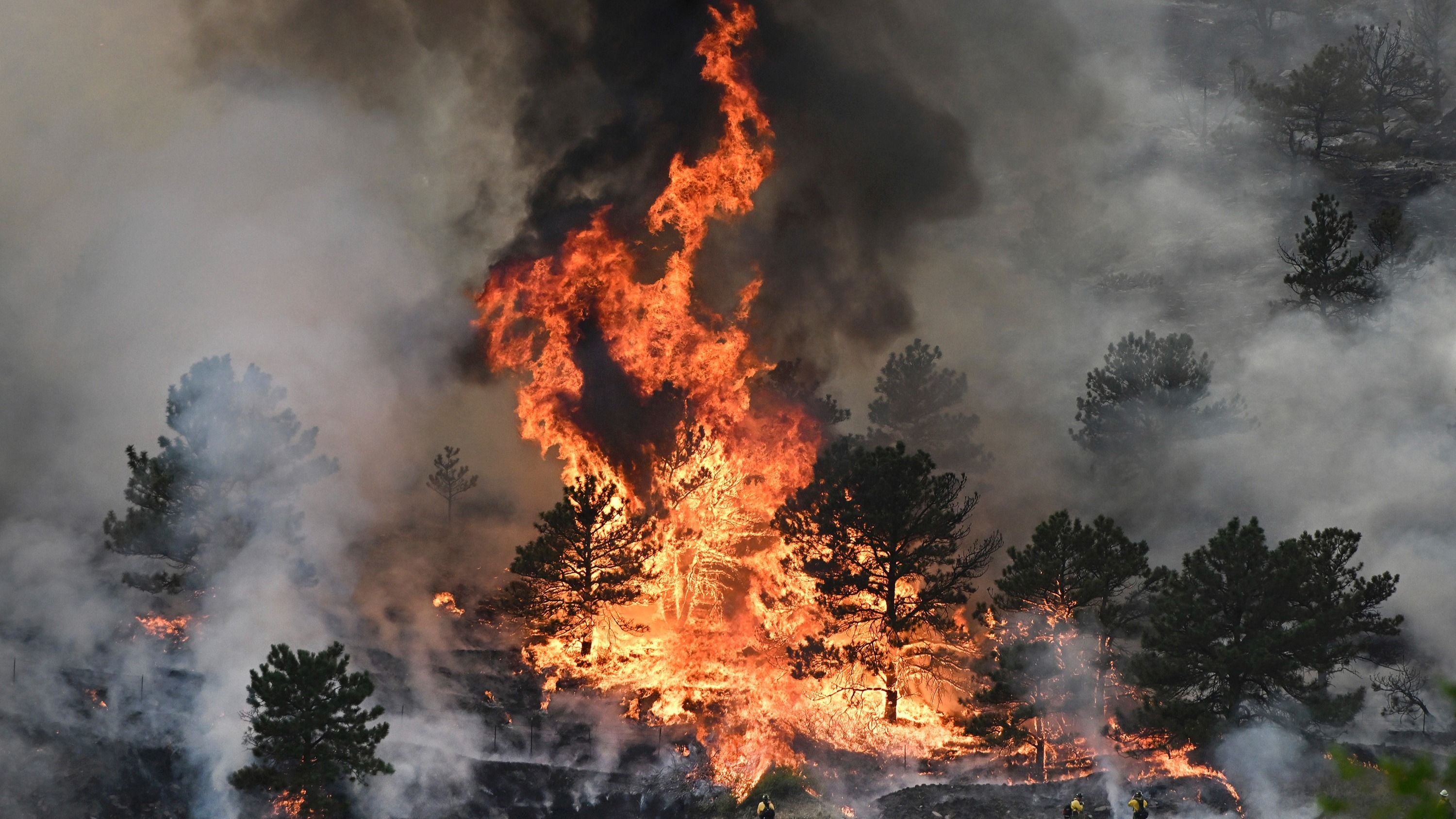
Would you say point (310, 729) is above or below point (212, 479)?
below

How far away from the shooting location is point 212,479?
43656 millimetres

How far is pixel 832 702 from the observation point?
41.4 meters

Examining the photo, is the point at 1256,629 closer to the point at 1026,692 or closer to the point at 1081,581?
the point at 1081,581

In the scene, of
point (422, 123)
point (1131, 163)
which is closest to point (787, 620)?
point (422, 123)

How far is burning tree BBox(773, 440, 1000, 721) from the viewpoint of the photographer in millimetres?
38188

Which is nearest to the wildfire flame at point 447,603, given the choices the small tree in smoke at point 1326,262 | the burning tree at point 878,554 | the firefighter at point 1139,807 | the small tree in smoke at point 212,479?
the small tree in smoke at point 212,479

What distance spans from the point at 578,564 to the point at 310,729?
11432mm

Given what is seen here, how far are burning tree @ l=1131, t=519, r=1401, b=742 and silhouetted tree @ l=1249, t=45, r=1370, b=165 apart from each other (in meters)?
51.1

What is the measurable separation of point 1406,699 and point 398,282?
57.3 meters

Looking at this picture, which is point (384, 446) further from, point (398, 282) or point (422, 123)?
point (422, 123)

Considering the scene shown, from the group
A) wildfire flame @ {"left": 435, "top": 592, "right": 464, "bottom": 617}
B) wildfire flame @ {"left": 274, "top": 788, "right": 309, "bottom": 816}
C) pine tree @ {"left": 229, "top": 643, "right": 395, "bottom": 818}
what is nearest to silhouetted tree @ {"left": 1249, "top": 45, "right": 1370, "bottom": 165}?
wildfire flame @ {"left": 435, "top": 592, "right": 464, "bottom": 617}

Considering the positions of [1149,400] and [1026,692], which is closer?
[1026,692]

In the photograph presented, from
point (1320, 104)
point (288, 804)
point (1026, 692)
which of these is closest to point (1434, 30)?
point (1320, 104)

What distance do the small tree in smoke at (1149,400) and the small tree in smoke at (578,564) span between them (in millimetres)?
21242
